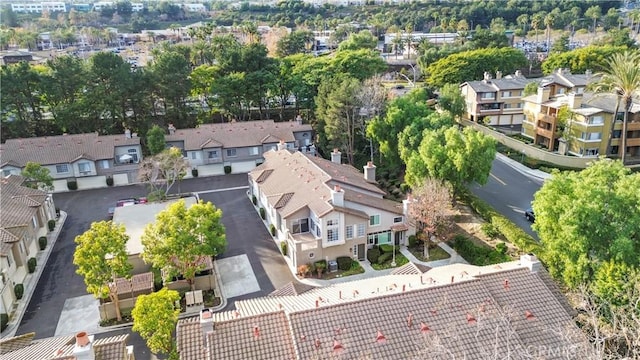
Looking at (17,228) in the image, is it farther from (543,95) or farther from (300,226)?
(543,95)

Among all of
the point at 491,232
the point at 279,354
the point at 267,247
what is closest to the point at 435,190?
the point at 491,232

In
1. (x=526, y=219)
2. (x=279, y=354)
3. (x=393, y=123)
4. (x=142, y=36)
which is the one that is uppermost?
(x=142, y=36)

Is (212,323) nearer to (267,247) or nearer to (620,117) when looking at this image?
(267,247)

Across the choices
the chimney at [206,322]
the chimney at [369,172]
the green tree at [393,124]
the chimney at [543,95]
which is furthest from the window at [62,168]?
the chimney at [543,95]

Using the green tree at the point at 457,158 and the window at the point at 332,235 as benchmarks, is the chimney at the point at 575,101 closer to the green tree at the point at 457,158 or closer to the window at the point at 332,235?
Answer: the green tree at the point at 457,158

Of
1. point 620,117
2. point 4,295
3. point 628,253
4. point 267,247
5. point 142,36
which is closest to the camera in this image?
point 628,253

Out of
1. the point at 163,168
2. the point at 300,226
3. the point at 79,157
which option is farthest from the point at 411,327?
the point at 79,157
